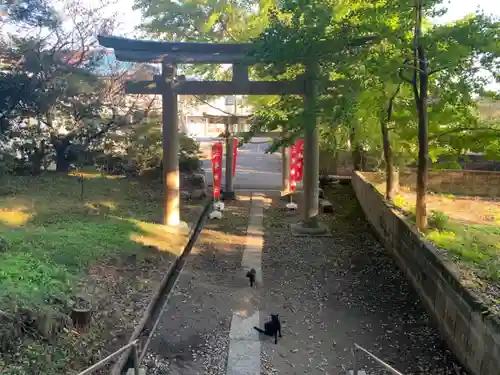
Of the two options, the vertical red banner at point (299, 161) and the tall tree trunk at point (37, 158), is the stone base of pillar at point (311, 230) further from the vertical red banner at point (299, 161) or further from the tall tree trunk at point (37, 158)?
the tall tree trunk at point (37, 158)

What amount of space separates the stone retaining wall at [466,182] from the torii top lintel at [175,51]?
8.11m

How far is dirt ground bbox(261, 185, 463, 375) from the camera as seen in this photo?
22.7 feet

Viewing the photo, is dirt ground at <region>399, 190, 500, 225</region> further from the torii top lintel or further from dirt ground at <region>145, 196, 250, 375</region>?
the torii top lintel

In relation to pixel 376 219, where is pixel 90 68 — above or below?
above

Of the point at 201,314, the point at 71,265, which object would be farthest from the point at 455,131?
the point at 71,265

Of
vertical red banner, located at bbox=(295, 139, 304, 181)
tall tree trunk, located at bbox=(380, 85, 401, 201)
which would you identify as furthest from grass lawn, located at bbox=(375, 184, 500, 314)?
vertical red banner, located at bbox=(295, 139, 304, 181)

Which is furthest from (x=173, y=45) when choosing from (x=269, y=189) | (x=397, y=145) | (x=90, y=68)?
(x=269, y=189)

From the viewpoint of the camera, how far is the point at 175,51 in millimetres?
12211

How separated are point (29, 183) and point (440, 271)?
46.2 ft

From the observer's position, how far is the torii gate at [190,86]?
1205cm

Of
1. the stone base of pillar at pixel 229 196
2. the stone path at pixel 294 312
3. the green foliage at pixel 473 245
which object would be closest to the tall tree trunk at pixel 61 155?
the stone base of pillar at pixel 229 196

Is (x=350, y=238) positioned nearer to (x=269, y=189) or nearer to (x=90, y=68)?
(x=269, y=189)

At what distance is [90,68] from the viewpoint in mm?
18547

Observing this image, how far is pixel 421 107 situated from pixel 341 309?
13.4 feet
